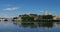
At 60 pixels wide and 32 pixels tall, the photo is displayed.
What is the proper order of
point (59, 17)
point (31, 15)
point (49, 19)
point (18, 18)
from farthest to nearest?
point (18, 18)
point (31, 15)
point (59, 17)
point (49, 19)

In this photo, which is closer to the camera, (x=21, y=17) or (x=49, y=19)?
(x=49, y=19)

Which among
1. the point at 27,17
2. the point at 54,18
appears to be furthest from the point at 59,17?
the point at 27,17

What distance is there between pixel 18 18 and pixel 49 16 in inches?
→ 1070

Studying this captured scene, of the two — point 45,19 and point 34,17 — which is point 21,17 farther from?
point 45,19

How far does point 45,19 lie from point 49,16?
369 cm

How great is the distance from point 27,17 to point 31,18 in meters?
2.40

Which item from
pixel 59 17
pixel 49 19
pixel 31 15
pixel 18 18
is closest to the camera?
pixel 49 19

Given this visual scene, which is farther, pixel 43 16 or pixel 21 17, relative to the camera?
pixel 21 17

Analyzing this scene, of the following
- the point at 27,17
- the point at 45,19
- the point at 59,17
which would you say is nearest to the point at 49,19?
the point at 45,19

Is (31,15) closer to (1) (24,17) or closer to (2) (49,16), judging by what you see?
(1) (24,17)

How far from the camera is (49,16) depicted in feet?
295

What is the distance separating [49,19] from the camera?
86.9 metres

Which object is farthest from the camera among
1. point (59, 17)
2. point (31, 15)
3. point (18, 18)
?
point (18, 18)

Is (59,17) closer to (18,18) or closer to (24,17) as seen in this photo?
(24,17)
